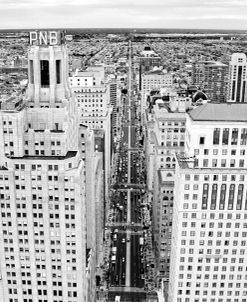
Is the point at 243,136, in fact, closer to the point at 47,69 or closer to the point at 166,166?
the point at 47,69

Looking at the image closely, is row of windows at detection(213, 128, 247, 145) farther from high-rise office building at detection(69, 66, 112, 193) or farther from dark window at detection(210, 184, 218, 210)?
high-rise office building at detection(69, 66, 112, 193)

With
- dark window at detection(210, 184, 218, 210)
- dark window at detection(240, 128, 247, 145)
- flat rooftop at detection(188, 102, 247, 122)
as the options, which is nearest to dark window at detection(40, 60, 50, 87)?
flat rooftop at detection(188, 102, 247, 122)

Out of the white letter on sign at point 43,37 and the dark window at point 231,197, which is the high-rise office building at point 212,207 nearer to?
the dark window at point 231,197

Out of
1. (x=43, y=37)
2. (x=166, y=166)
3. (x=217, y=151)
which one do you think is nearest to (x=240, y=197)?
(x=217, y=151)

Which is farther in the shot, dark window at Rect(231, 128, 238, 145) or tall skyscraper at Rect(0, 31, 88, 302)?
tall skyscraper at Rect(0, 31, 88, 302)

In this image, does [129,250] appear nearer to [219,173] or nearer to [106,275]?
[106,275]
